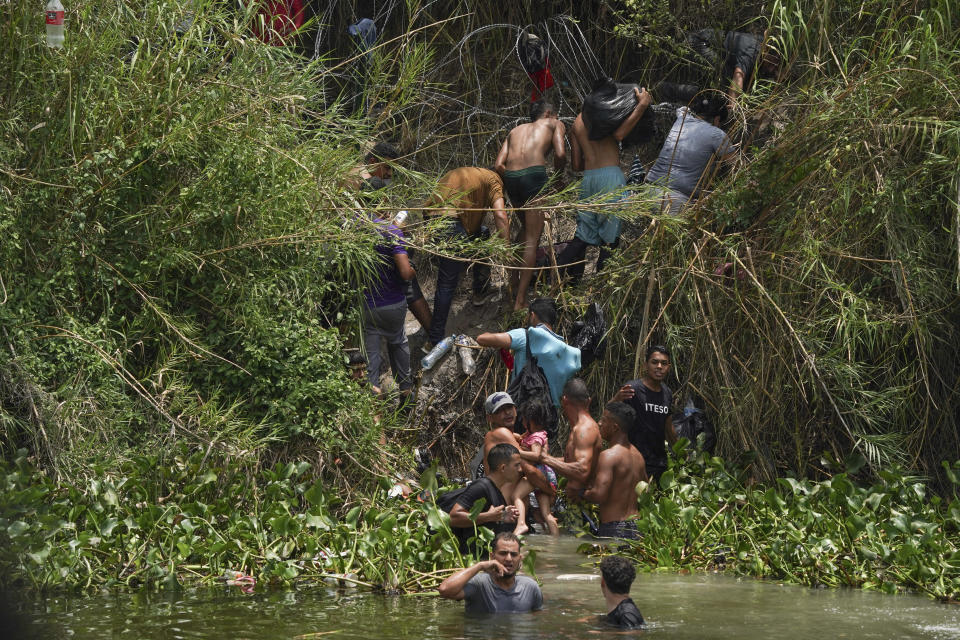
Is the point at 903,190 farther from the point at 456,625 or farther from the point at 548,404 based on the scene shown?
the point at 456,625

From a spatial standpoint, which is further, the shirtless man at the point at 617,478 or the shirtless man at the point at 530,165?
the shirtless man at the point at 530,165

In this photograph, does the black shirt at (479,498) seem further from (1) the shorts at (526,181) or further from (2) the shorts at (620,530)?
(1) the shorts at (526,181)

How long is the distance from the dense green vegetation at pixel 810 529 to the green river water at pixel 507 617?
18 cm

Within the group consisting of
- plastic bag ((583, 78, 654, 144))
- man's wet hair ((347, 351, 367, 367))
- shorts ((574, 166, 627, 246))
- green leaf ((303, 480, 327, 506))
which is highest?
plastic bag ((583, 78, 654, 144))

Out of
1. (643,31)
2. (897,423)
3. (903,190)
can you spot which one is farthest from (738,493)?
(643,31)

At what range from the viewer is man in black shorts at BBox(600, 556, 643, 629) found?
6.29 meters

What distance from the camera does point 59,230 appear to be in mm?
8258

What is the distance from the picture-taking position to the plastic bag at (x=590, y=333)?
31.6ft

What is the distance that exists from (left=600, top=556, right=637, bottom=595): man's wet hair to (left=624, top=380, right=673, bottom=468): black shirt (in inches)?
106

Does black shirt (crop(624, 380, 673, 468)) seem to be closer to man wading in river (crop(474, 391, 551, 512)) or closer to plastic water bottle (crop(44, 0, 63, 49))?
man wading in river (crop(474, 391, 551, 512))

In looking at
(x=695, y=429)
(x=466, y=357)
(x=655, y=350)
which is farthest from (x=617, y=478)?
(x=466, y=357)

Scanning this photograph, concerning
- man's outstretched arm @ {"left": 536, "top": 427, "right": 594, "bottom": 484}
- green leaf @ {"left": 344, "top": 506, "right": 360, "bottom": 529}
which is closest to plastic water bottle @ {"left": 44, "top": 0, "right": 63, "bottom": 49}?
green leaf @ {"left": 344, "top": 506, "right": 360, "bottom": 529}

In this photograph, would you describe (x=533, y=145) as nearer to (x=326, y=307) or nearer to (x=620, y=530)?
(x=326, y=307)

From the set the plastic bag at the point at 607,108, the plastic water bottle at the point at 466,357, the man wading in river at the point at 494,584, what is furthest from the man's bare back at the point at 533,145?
the man wading in river at the point at 494,584
